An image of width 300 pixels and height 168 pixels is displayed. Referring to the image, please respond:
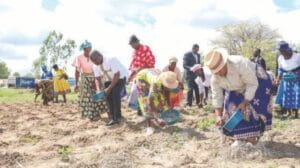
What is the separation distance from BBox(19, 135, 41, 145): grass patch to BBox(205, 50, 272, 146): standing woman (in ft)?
9.61

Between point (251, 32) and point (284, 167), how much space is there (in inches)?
1620

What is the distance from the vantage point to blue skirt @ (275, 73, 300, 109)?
9.12m

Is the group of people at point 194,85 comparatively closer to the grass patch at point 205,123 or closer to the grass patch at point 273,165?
the grass patch at point 205,123

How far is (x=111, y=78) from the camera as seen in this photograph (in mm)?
8711

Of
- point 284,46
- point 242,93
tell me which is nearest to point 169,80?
point 242,93

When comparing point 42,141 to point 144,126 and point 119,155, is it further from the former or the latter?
point 119,155

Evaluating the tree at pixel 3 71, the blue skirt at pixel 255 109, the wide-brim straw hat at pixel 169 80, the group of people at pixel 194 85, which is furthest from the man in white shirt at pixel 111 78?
the tree at pixel 3 71

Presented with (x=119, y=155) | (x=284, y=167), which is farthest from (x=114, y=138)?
(x=284, y=167)

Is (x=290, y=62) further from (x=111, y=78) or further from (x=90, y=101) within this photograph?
(x=90, y=101)

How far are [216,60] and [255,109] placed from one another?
87 cm

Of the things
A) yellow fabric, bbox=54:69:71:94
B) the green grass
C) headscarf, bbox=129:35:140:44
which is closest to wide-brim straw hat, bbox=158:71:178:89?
headscarf, bbox=129:35:140:44

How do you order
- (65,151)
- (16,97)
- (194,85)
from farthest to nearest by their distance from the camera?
1. (16,97)
2. (194,85)
3. (65,151)

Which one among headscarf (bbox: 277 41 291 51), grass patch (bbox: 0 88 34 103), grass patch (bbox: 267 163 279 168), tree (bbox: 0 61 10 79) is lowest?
grass patch (bbox: 267 163 279 168)

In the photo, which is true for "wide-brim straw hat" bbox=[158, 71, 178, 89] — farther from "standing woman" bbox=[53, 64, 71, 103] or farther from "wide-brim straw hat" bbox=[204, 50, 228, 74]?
"standing woman" bbox=[53, 64, 71, 103]
